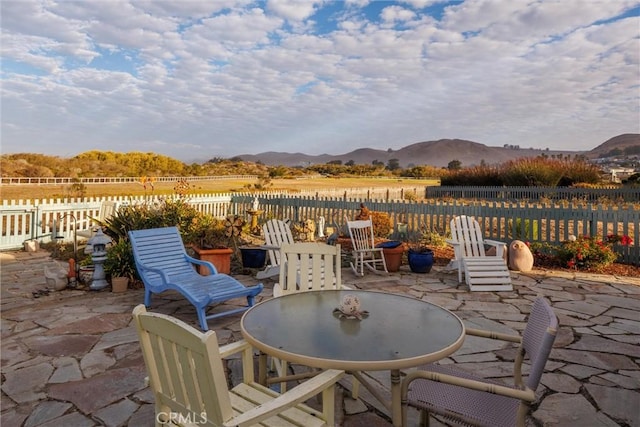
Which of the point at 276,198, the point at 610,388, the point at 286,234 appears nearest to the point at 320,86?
the point at 276,198

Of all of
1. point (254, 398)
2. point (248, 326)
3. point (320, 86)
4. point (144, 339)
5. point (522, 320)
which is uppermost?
point (320, 86)

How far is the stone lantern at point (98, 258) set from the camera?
5.40 meters

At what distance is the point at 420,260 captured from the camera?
6656 millimetres

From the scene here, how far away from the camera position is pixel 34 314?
4438mm

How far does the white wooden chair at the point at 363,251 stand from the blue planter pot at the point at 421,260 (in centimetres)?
49

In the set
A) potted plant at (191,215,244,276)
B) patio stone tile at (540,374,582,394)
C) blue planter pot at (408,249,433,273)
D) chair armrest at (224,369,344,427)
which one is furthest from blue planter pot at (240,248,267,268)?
chair armrest at (224,369,344,427)

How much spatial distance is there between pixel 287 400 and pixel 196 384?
1.16 feet

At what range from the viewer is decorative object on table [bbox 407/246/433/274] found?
6.65m

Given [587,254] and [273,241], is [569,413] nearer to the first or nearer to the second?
[273,241]

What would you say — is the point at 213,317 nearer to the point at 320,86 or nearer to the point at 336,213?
the point at 336,213

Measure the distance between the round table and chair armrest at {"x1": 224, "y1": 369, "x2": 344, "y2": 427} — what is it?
0.06 meters

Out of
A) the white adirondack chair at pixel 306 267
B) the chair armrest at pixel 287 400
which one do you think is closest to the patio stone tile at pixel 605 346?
the white adirondack chair at pixel 306 267

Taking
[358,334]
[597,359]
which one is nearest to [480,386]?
[358,334]

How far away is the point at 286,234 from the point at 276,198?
4.77 meters
